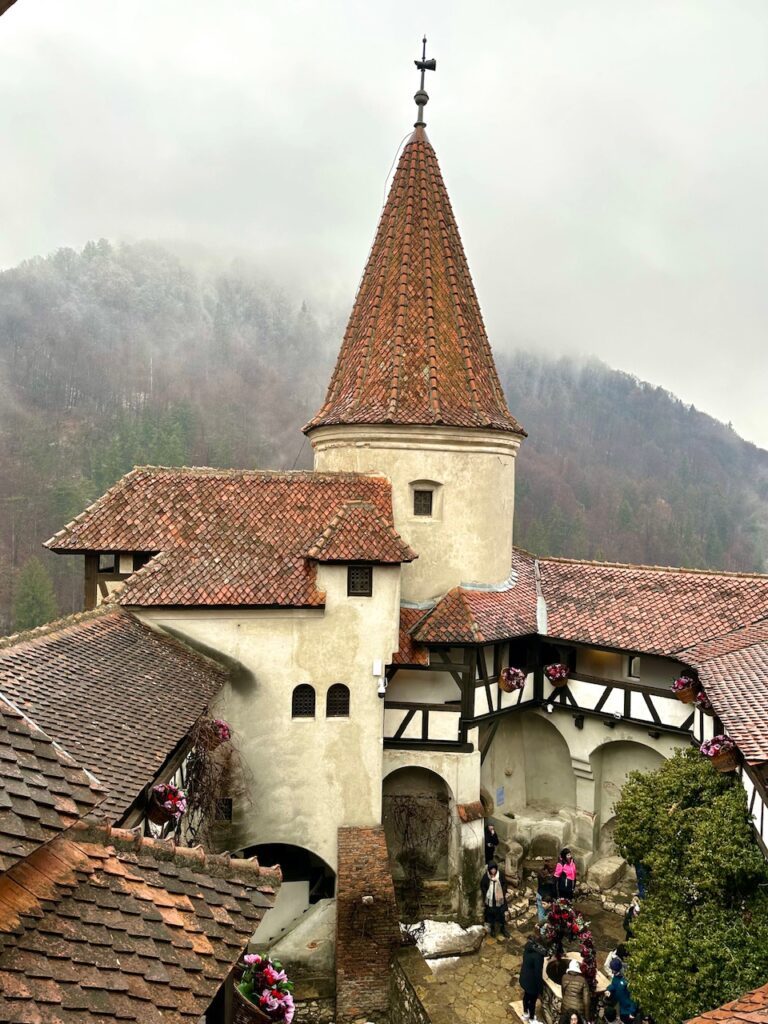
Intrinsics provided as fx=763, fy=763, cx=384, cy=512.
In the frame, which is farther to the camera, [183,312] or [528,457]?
[183,312]

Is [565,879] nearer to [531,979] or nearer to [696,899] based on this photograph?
[531,979]

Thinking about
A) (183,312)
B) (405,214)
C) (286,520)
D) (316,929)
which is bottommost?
(316,929)

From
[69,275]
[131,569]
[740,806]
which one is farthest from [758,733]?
[69,275]

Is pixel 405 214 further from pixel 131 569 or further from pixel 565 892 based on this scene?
pixel 565 892

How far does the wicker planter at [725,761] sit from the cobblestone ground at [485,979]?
481 centimetres

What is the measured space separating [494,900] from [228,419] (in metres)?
81.6

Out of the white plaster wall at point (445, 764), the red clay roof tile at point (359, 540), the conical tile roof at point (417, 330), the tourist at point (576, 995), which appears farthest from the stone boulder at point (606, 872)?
the conical tile roof at point (417, 330)

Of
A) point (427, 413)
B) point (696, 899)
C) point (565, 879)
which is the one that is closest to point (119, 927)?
point (696, 899)

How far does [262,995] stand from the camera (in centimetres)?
675

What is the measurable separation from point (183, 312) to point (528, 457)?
2364 inches

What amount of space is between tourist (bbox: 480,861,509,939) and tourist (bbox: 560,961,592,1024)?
323 centimetres

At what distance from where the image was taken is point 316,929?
14.1 m

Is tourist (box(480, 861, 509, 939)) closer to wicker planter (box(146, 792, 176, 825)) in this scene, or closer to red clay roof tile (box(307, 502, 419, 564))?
red clay roof tile (box(307, 502, 419, 564))

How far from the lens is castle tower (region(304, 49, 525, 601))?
1619cm
